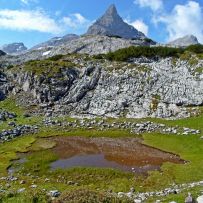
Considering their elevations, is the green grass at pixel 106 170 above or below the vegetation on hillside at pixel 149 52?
below

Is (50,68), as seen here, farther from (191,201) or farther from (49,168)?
(191,201)

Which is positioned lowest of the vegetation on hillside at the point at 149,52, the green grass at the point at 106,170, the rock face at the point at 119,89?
the green grass at the point at 106,170

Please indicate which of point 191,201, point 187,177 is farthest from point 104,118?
point 191,201

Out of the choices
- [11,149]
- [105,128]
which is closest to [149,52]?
[105,128]

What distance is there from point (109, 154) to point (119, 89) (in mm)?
30905

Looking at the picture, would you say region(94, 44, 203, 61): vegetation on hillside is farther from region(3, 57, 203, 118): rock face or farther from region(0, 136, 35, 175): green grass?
region(0, 136, 35, 175): green grass

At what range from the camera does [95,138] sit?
216 feet

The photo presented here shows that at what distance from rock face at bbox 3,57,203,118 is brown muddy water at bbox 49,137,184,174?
50.4 ft

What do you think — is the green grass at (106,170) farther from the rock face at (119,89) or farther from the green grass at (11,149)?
the rock face at (119,89)

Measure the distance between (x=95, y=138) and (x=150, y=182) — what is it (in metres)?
25.2

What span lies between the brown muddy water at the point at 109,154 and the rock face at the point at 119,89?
50.4 feet

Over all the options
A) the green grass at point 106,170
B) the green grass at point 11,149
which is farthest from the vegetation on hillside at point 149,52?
the green grass at point 11,149

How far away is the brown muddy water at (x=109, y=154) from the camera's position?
5081 cm

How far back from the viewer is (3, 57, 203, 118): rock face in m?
78.4
